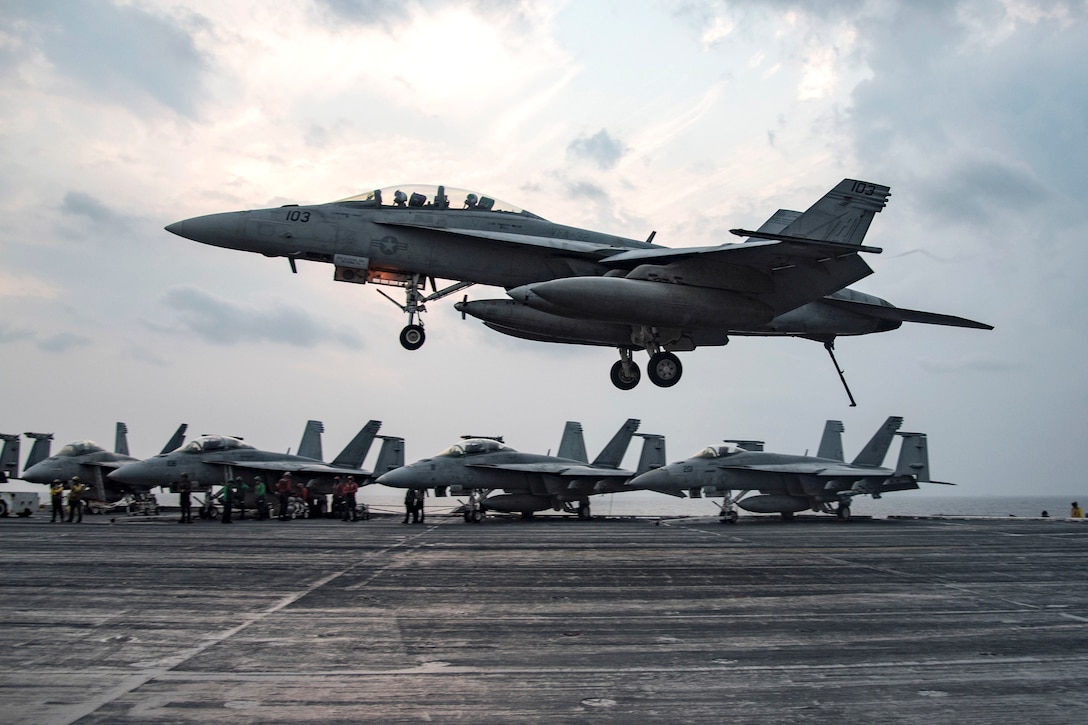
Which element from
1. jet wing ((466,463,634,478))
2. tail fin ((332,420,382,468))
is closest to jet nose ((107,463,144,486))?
tail fin ((332,420,382,468))

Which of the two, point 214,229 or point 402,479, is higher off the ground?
point 214,229

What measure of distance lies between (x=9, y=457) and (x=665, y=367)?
34.7 meters

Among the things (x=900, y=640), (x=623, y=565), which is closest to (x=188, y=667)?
(x=900, y=640)

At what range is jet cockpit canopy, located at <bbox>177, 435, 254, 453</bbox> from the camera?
3784cm

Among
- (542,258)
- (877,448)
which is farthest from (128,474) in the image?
(877,448)

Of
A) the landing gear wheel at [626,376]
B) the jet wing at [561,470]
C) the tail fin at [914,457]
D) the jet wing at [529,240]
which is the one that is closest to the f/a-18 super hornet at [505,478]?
the jet wing at [561,470]

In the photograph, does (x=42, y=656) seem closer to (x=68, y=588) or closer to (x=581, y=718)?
(x=68, y=588)

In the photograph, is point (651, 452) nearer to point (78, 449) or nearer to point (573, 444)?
point (573, 444)

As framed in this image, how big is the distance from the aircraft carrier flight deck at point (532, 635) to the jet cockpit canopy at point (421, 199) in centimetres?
773

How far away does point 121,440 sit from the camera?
167 feet

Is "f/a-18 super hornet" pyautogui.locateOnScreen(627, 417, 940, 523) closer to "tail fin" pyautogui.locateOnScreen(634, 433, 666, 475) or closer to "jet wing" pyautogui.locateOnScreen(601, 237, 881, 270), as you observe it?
"tail fin" pyautogui.locateOnScreen(634, 433, 666, 475)

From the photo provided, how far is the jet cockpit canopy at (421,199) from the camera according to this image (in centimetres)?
2014

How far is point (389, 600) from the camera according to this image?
47.8 ft

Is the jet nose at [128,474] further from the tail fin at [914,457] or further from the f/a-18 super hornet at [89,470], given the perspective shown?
the tail fin at [914,457]
